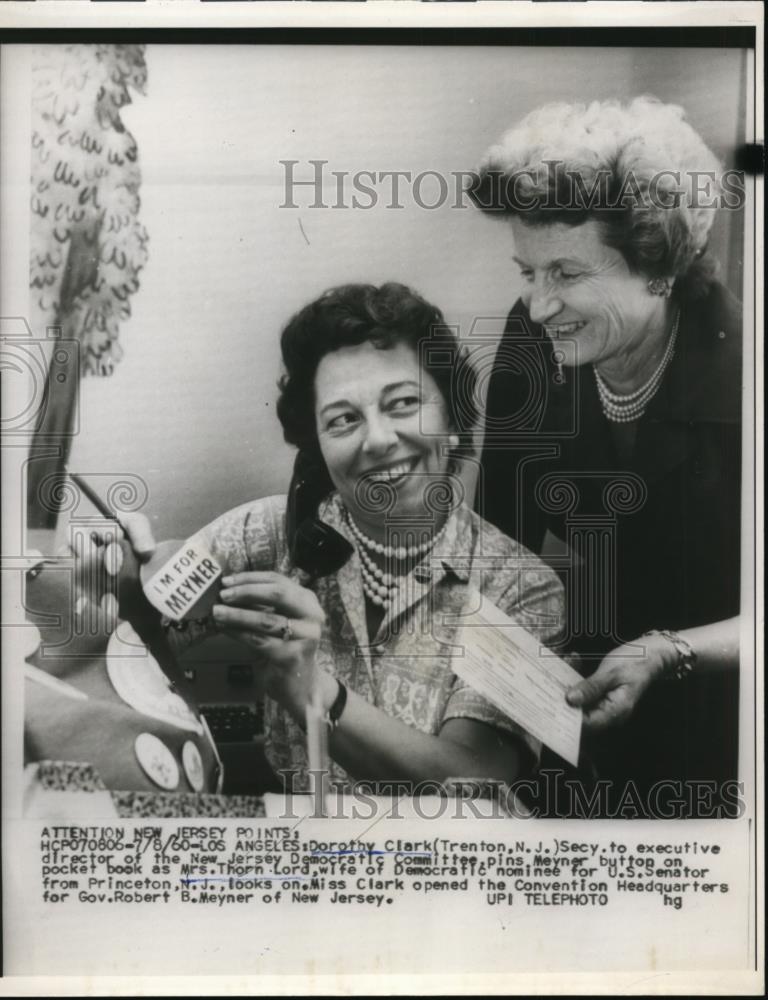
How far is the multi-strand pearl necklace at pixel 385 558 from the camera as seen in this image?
6.06 feet

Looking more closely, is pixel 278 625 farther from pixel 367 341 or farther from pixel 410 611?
pixel 367 341

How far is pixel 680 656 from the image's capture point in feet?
6.04

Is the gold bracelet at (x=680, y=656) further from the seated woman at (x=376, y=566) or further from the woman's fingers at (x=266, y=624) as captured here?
the woman's fingers at (x=266, y=624)

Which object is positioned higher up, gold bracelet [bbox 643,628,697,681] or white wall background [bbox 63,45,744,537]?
white wall background [bbox 63,45,744,537]

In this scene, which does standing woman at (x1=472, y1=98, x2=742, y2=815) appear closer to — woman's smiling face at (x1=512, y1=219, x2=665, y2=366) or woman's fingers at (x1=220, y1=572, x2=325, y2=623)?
woman's smiling face at (x1=512, y1=219, x2=665, y2=366)

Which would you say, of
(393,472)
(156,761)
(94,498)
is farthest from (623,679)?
(94,498)

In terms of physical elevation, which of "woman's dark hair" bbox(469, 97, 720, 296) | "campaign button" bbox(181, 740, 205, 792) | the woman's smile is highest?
"woman's dark hair" bbox(469, 97, 720, 296)

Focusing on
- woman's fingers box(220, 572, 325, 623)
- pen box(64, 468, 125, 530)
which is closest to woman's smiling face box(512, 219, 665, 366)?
woman's fingers box(220, 572, 325, 623)

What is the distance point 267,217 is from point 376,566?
86cm

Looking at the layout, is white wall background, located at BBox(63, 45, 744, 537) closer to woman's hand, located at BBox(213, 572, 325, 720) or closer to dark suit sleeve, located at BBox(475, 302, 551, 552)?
dark suit sleeve, located at BBox(475, 302, 551, 552)

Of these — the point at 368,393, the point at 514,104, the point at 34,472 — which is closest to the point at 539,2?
the point at 514,104

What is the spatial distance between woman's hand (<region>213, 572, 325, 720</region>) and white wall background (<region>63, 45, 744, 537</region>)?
20 cm

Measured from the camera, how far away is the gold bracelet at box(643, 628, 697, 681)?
1840 mm

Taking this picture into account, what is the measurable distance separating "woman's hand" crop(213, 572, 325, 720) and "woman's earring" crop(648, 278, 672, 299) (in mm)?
1086
